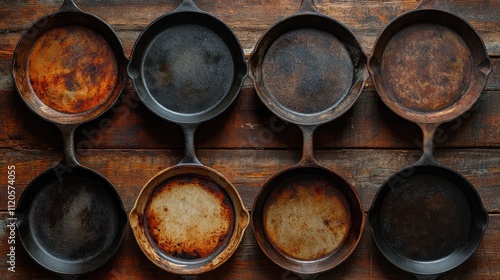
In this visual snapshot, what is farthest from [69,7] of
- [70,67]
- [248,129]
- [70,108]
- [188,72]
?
[248,129]

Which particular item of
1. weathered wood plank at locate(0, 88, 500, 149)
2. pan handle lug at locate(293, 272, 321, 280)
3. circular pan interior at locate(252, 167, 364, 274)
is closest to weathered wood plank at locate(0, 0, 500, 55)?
weathered wood plank at locate(0, 88, 500, 149)

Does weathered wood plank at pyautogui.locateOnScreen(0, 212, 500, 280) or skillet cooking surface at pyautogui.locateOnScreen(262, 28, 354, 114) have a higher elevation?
skillet cooking surface at pyautogui.locateOnScreen(262, 28, 354, 114)

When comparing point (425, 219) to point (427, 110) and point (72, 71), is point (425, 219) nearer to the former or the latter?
point (427, 110)

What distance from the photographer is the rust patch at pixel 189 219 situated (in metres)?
1.98

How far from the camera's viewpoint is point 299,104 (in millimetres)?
1976

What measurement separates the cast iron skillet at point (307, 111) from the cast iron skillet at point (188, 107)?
11cm

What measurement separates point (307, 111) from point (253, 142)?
20cm

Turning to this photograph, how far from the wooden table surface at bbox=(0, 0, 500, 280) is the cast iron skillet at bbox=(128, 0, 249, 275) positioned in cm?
5

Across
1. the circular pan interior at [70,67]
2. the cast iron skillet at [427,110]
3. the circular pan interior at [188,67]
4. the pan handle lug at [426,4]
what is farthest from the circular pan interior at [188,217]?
the pan handle lug at [426,4]

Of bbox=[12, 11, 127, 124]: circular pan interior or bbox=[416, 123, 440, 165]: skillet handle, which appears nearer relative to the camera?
bbox=[416, 123, 440, 165]: skillet handle

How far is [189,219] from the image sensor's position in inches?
77.8

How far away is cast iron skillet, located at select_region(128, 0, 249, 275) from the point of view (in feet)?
6.47

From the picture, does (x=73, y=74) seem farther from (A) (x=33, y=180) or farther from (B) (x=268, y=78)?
(B) (x=268, y=78)

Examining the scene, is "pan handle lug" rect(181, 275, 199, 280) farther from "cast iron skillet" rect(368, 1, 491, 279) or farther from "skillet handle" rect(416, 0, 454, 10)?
"skillet handle" rect(416, 0, 454, 10)
